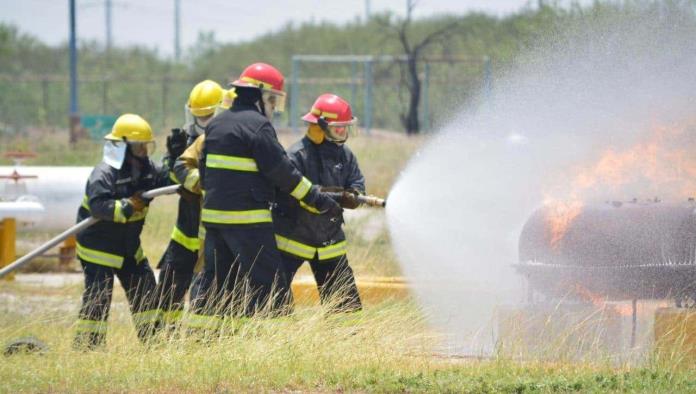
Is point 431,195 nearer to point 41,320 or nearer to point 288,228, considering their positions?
point 288,228

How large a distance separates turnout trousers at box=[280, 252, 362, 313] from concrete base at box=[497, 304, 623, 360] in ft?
3.18

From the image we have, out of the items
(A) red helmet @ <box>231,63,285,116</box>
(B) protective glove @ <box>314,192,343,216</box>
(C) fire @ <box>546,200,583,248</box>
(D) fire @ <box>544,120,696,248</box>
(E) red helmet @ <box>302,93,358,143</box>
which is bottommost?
(C) fire @ <box>546,200,583,248</box>

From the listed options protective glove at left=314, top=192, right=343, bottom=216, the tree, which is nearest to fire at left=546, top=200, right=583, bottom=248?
protective glove at left=314, top=192, right=343, bottom=216

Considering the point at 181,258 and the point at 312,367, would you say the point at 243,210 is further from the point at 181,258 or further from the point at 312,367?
the point at 312,367

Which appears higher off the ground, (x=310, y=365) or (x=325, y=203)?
(x=325, y=203)

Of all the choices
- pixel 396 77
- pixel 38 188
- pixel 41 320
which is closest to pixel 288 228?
pixel 41 320

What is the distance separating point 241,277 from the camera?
7.51 meters

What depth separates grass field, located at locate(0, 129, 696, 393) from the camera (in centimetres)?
614

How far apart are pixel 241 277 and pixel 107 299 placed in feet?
3.82

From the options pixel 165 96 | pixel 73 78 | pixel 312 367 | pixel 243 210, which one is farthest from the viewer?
pixel 165 96

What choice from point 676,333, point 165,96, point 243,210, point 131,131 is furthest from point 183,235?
point 165,96

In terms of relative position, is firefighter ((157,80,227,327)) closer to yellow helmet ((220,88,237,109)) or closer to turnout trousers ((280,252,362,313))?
yellow helmet ((220,88,237,109))

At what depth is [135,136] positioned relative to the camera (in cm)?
841

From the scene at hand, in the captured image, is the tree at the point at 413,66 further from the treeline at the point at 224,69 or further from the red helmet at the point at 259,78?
the red helmet at the point at 259,78
